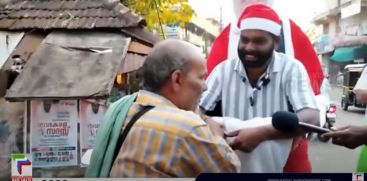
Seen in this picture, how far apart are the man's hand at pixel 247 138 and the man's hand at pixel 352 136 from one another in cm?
34

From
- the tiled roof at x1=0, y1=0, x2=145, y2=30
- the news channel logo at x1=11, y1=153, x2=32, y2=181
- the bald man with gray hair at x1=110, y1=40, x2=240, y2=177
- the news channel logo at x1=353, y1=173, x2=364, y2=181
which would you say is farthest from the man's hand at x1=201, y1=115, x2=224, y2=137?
the news channel logo at x1=11, y1=153, x2=32, y2=181

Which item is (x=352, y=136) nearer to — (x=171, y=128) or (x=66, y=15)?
(x=171, y=128)

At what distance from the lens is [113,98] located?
176cm

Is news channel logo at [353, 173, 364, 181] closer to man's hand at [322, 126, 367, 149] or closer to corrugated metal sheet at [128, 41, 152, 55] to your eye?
man's hand at [322, 126, 367, 149]

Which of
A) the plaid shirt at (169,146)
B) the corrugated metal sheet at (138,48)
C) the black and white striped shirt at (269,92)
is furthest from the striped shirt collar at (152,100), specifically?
the black and white striped shirt at (269,92)

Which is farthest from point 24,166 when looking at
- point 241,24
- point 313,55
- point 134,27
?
point 313,55

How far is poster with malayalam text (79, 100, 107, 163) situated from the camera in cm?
177

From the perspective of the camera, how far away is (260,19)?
1.72 m

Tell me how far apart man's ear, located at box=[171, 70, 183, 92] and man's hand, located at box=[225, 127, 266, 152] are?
37cm

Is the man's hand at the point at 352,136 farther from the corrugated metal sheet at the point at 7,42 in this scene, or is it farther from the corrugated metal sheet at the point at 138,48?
the corrugated metal sheet at the point at 7,42

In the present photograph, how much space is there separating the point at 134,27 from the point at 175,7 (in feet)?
0.74

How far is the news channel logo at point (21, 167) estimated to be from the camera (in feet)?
6.06

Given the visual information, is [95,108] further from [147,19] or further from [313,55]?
[313,55]

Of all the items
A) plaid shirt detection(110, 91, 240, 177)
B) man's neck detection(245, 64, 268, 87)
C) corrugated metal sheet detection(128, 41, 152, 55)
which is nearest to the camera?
plaid shirt detection(110, 91, 240, 177)
